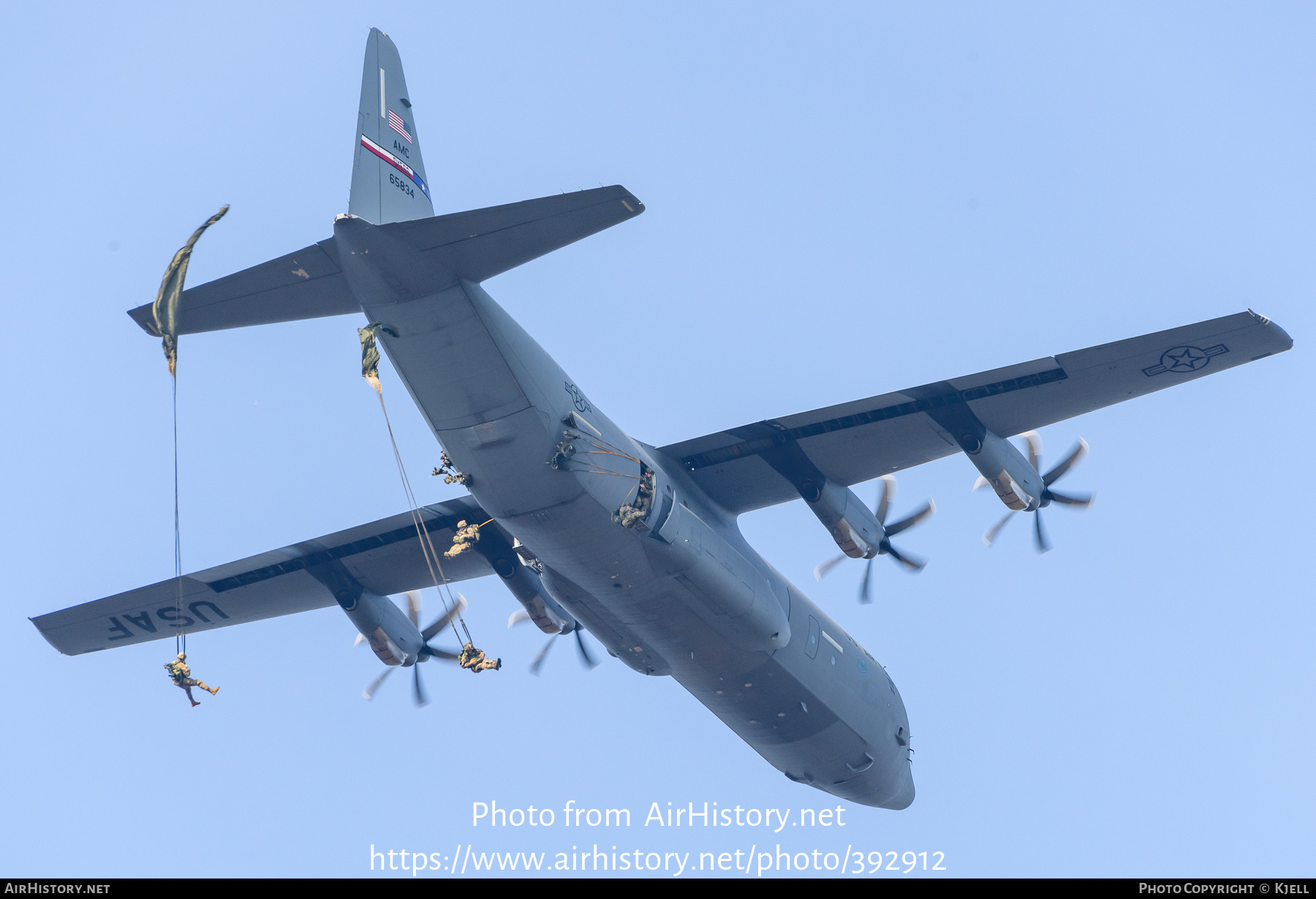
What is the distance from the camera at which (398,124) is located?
21703mm

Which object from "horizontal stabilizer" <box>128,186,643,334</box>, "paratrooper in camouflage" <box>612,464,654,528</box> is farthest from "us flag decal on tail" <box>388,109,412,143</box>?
"paratrooper in camouflage" <box>612,464,654,528</box>

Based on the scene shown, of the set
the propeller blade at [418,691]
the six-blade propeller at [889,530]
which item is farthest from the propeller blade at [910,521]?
the propeller blade at [418,691]

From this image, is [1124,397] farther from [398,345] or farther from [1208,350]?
[398,345]

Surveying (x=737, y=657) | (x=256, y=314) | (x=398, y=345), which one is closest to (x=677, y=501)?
(x=737, y=657)

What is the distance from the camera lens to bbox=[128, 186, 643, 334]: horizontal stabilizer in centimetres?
1692

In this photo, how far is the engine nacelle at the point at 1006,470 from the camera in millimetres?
23344

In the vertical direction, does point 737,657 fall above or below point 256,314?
A: below

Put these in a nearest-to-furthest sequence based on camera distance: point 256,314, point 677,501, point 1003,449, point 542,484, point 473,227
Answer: point 473,227, point 256,314, point 542,484, point 677,501, point 1003,449

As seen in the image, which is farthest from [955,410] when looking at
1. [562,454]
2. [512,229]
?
[512,229]

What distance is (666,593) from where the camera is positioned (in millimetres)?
22391

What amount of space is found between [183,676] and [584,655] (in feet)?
30.6

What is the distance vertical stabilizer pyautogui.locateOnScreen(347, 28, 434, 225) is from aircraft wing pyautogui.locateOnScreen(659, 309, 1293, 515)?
20.9ft

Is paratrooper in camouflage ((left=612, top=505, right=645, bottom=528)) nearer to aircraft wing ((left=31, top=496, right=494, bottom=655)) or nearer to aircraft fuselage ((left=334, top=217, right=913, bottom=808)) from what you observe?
aircraft fuselage ((left=334, top=217, right=913, bottom=808))

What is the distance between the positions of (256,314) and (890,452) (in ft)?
36.7
